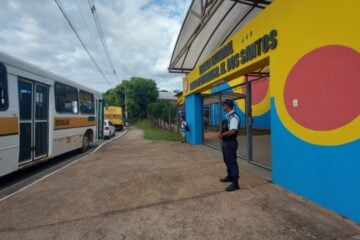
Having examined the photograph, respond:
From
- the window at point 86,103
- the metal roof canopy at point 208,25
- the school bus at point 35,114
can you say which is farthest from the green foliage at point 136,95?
the school bus at point 35,114

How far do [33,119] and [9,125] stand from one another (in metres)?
1.30

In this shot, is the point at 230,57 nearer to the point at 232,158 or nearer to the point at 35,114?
the point at 232,158

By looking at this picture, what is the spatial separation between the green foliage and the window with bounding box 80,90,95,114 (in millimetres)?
37309

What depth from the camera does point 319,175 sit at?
14.5 ft

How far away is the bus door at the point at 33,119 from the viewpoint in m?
6.61

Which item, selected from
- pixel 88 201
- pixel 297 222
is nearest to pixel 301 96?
pixel 297 222

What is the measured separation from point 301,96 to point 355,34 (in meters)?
1.47

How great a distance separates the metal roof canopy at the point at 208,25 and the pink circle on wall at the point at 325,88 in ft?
14.3

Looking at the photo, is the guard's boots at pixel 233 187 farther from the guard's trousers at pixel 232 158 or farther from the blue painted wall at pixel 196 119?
the blue painted wall at pixel 196 119

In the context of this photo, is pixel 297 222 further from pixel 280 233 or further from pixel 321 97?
pixel 321 97

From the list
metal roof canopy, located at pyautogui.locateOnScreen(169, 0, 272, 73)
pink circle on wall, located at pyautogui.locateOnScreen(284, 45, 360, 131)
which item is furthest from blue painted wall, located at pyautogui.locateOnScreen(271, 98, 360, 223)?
metal roof canopy, located at pyautogui.locateOnScreen(169, 0, 272, 73)

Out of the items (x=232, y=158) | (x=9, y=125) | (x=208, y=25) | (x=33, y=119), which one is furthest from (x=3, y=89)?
(x=208, y=25)

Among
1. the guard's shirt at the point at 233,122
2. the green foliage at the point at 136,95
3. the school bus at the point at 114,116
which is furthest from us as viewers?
the green foliage at the point at 136,95

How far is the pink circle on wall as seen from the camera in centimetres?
380
